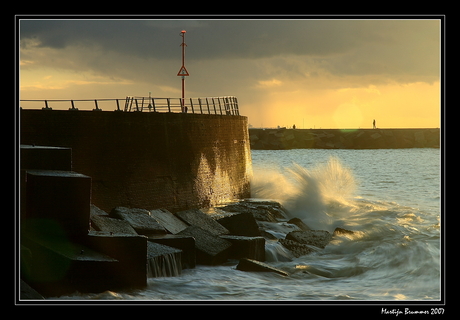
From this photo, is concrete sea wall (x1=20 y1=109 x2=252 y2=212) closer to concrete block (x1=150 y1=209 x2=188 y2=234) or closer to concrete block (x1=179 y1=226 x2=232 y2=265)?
concrete block (x1=150 y1=209 x2=188 y2=234)

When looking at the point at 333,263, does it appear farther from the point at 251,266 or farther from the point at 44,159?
the point at 44,159

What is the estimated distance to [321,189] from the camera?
67.9 ft

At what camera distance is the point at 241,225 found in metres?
11.1

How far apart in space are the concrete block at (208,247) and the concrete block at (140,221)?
41cm

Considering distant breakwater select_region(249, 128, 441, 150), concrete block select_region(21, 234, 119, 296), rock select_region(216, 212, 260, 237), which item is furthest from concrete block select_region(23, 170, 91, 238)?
distant breakwater select_region(249, 128, 441, 150)

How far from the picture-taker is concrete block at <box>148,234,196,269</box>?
26.7 ft

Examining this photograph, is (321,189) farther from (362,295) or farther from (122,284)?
(122,284)

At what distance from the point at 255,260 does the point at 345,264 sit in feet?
6.81

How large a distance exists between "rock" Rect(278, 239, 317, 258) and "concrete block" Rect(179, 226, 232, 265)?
70.6 inches

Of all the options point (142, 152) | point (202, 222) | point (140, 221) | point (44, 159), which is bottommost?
point (202, 222)

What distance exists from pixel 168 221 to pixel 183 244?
6.47 ft

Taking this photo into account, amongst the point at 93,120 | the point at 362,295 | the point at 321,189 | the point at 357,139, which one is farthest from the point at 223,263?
the point at 357,139

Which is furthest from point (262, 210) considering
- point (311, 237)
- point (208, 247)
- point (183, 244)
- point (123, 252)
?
point (123, 252)

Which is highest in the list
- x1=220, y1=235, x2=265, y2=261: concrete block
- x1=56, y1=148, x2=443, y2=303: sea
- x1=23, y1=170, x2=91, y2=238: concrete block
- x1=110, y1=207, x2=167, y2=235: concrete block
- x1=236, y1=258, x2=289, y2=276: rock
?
x1=23, y1=170, x2=91, y2=238: concrete block
